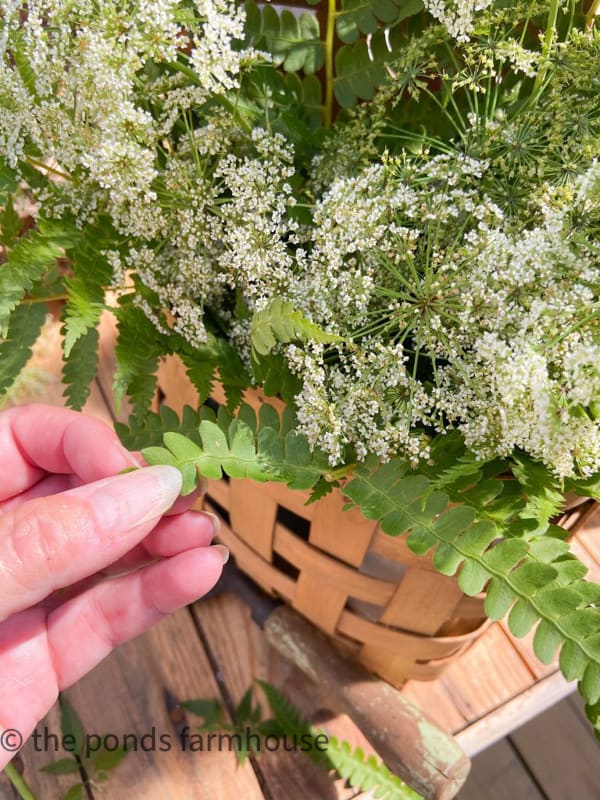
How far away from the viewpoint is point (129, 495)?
59cm

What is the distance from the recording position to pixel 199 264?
0.68 metres

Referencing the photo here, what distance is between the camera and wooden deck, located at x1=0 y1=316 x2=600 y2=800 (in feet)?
3.10

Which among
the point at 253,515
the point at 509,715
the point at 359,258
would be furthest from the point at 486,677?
the point at 359,258

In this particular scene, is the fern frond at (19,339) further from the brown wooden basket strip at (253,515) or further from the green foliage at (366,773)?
the green foliage at (366,773)

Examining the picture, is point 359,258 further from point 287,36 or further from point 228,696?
point 228,696

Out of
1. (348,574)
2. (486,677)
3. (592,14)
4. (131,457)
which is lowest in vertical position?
(486,677)

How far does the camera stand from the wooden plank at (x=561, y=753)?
121 centimetres

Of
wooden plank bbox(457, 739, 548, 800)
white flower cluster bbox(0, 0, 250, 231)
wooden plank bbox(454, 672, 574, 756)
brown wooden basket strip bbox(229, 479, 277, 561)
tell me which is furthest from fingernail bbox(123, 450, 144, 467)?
wooden plank bbox(457, 739, 548, 800)

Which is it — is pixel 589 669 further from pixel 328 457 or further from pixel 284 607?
pixel 284 607

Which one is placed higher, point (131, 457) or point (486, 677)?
point (131, 457)

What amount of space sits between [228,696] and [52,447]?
0.47m

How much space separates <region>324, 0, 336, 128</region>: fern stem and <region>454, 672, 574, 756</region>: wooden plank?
82 cm

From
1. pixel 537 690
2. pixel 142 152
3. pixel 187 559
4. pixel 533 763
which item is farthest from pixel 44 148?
pixel 533 763

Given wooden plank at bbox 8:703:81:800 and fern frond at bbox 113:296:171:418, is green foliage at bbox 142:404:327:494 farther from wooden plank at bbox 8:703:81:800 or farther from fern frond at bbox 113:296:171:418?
wooden plank at bbox 8:703:81:800
